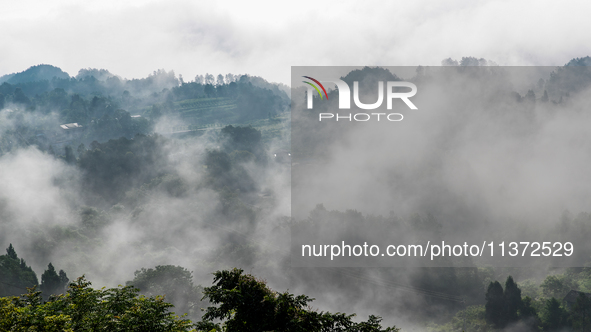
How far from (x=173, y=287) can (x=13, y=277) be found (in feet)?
63.3

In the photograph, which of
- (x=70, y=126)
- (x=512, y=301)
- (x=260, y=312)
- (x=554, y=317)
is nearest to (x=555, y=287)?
(x=554, y=317)

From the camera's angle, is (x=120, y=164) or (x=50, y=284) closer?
(x=50, y=284)

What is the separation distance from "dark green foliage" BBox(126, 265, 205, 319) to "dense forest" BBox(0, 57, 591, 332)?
13 centimetres

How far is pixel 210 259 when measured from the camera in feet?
233

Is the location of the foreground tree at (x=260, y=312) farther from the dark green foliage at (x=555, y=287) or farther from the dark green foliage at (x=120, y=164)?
the dark green foliage at (x=120, y=164)

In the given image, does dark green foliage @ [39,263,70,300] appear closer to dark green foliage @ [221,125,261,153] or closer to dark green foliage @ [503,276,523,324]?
dark green foliage @ [503,276,523,324]

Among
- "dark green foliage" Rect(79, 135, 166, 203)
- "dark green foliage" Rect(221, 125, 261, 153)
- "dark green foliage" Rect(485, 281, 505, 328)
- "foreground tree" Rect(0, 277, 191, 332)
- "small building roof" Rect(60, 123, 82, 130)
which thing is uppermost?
"small building roof" Rect(60, 123, 82, 130)

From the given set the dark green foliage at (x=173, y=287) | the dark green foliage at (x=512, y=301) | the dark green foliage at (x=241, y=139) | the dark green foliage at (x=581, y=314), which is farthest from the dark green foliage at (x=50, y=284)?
the dark green foliage at (x=241, y=139)

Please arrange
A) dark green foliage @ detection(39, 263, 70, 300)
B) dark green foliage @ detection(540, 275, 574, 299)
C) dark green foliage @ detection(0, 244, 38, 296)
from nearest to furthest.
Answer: dark green foliage @ detection(0, 244, 38, 296), dark green foliage @ detection(39, 263, 70, 300), dark green foliage @ detection(540, 275, 574, 299)

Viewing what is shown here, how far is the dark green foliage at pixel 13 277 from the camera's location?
49.4 m

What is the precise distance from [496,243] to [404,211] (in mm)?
23520

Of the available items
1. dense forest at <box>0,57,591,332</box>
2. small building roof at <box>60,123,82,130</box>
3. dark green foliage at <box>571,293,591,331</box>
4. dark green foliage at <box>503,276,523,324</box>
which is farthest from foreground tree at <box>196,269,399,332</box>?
small building roof at <box>60,123,82,130</box>

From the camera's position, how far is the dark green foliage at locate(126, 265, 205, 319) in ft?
159

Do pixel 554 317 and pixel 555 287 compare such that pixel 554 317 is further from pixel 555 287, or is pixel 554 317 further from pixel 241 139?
pixel 241 139
